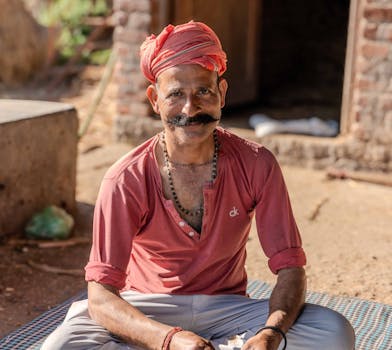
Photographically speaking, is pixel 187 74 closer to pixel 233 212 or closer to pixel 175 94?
pixel 175 94

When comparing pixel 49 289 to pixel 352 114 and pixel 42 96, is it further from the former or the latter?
pixel 42 96

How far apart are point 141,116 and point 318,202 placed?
204 cm

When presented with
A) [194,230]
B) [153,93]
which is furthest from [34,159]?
[194,230]

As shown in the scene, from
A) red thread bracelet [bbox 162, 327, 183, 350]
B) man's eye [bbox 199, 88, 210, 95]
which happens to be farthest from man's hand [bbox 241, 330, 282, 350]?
man's eye [bbox 199, 88, 210, 95]

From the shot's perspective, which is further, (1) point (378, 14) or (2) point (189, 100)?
(1) point (378, 14)

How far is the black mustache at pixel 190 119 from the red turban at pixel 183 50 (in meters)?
0.17

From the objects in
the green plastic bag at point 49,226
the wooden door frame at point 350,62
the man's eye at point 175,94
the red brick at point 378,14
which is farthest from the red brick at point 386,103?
the man's eye at point 175,94

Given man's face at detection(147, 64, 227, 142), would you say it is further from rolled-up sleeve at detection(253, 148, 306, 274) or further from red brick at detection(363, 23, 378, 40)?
red brick at detection(363, 23, 378, 40)

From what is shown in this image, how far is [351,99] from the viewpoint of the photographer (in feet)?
20.2

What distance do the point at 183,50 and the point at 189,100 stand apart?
18cm

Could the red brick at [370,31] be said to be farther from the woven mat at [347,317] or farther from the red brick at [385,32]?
the woven mat at [347,317]

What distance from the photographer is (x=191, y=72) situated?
105 inches

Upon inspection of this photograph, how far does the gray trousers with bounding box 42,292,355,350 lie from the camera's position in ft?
8.49

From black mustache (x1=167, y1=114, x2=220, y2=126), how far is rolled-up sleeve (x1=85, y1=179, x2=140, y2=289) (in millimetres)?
→ 298
